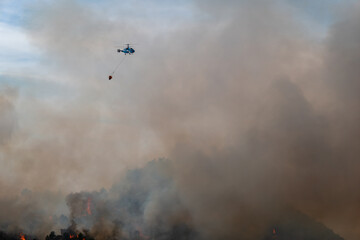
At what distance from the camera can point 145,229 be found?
166 metres

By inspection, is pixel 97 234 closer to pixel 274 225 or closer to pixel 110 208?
pixel 110 208

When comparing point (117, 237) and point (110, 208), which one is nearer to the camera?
point (117, 237)

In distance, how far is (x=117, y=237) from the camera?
529 ft

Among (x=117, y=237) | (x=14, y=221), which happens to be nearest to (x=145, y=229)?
(x=117, y=237)

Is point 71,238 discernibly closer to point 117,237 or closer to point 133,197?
point 117,237

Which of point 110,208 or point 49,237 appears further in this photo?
point 110,208

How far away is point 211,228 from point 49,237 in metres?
66.6

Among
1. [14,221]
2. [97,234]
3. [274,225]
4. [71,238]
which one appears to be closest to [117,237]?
[97,234]

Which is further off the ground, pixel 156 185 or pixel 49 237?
pixel 156 185

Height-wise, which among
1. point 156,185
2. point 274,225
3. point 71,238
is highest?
point 156,185

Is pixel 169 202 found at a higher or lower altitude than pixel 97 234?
higher

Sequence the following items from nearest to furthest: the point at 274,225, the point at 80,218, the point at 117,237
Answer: the point at 117,237 < the point at 80,218 < the point at 274,225

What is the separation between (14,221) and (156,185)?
65.3 m

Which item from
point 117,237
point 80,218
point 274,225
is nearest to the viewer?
point 117,237
